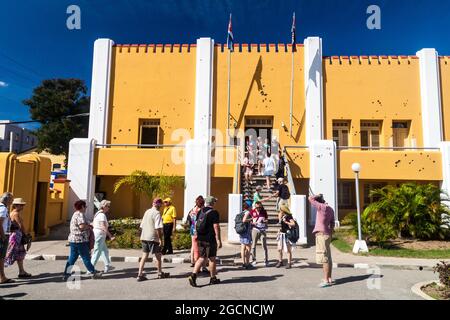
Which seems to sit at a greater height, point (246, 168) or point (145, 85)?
point (145, 85)

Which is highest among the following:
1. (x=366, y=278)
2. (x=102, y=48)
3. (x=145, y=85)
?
(x=102, y=48)

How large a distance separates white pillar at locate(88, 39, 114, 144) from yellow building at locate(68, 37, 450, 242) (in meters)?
0.05

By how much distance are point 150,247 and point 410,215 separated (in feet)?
32.0

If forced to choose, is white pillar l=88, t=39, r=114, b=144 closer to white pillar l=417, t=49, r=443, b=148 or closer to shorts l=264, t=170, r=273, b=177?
shorts l=264, t=170, r=273, b=177

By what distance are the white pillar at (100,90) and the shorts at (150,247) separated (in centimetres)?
1181

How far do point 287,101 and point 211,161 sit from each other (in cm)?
539

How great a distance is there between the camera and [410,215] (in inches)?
488

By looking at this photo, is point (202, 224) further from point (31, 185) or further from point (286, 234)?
point (31, 185)

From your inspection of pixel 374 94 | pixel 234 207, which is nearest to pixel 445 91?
pixel 374 94

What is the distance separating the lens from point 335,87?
17.9m

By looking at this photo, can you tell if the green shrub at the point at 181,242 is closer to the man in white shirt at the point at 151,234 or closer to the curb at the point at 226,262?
the curb at the point at 226,262
